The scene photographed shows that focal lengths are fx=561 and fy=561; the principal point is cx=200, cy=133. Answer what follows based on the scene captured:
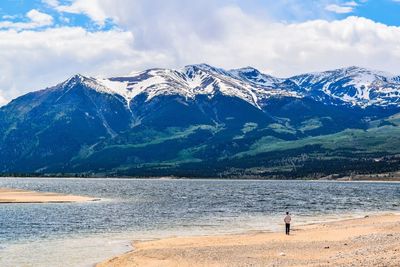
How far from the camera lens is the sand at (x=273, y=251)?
51.2m

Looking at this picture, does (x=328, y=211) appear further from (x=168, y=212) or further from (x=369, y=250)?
(x=369, y=250)

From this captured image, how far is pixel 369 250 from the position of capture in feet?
179

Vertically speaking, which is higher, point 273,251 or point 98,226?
point 273,251

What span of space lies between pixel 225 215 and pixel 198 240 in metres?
48.8

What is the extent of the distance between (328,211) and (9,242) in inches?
3419

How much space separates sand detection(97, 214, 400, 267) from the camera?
5119 centimetres

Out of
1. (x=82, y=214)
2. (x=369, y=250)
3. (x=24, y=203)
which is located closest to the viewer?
(x=369, y=250)

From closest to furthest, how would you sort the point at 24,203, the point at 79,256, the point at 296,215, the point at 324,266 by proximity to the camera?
the point at 324,266
the point at 79,256
the point at 296,215
the point at 24,203

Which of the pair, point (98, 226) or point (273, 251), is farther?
point (98, 226)

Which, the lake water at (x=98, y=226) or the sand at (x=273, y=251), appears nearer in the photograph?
the sand at (x=273, y=251)

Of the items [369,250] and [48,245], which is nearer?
→ [369,250]

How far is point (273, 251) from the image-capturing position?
203ft

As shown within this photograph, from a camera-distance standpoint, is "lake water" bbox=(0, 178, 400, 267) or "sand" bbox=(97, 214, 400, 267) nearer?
"sand" bbox=(97, 214, 400, 267)

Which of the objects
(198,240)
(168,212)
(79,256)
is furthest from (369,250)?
(168,212)
